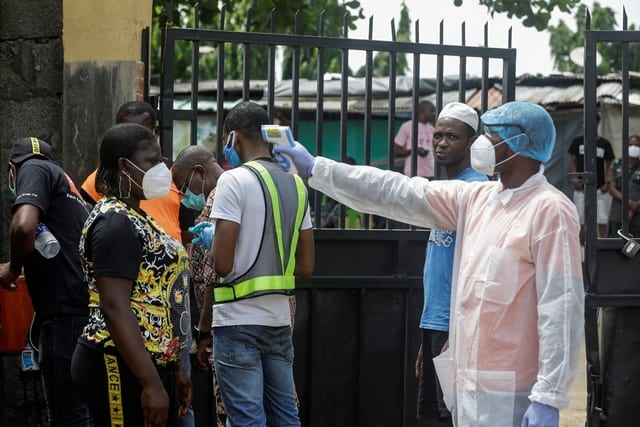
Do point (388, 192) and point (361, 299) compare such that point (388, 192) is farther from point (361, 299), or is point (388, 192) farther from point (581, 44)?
point (581, 44)

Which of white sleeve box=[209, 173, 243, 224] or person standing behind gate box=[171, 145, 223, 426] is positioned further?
person standing behind gate box=[171, 145, 223, 426]

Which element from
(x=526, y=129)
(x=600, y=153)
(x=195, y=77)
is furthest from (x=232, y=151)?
(x=600, y=153)

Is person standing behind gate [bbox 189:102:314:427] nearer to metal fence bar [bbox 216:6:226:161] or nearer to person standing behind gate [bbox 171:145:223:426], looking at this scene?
person standing behind gate [bbox 171:145:223:426]

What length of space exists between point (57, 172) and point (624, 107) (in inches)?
118

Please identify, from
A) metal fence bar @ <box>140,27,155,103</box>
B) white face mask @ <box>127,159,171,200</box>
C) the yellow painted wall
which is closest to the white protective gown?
white face mask @ <box>127,159,171,200</box>

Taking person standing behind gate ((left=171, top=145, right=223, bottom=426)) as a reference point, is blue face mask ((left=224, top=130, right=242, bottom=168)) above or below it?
above

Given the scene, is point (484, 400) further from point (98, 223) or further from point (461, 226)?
point (98, 223)

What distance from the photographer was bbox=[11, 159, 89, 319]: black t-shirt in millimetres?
4406

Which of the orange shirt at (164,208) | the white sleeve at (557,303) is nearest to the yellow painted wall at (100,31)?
the orange shirt at (164,208)

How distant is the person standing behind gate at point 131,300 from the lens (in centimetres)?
335

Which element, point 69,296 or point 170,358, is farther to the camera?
point 69,296

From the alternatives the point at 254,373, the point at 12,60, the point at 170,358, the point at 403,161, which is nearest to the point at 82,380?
the point at 170,358

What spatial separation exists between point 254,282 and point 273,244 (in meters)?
0.18

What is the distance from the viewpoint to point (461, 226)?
3.76 metres
